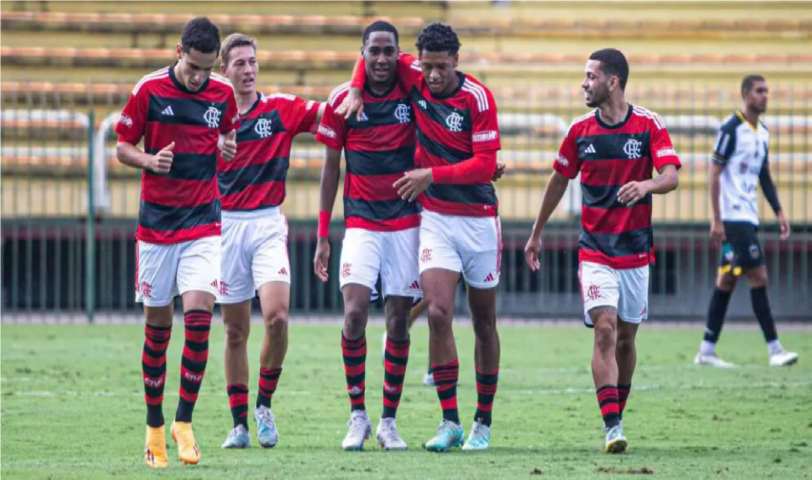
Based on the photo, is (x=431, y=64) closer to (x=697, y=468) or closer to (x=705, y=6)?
(x=697, y=468)

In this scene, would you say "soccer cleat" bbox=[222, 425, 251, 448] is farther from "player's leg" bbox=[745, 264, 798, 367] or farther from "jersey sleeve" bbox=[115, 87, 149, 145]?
"player's leg" bbox=[745, 264, 798, 367]

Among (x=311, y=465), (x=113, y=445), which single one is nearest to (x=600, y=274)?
(x=311, y=465)

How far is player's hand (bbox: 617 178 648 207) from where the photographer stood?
7.33 m

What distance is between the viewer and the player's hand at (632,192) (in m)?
7.33

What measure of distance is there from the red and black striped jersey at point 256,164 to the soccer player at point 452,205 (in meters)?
0.64

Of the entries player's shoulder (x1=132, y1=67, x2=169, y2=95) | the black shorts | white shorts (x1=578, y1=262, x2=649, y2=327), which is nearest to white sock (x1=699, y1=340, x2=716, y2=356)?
the black shorts

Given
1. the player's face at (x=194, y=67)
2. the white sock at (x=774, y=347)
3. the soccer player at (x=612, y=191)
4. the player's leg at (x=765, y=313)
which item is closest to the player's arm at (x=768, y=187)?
the player's leg at (x=765, y=313)

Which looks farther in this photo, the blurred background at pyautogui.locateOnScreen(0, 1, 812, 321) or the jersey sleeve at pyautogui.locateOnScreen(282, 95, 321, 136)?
the blurred background at pyautogui.locateOnScreen(0, 1, 812, 321)

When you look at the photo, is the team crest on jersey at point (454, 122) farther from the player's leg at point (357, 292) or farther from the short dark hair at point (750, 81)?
the short dark hair at point (750, 81)

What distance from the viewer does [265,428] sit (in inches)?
306

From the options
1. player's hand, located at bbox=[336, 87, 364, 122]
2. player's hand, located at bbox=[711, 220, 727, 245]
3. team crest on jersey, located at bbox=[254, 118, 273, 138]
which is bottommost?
Result: player's hand, located at bbox=[711, 220, 727, 245]

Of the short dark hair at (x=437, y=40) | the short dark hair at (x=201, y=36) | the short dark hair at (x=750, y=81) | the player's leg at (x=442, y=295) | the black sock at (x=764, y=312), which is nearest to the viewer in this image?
the short dark hair at (x=201, y=36)

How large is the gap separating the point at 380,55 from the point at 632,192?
5.02ft

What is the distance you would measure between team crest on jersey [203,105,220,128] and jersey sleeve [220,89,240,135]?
12 centimetres
